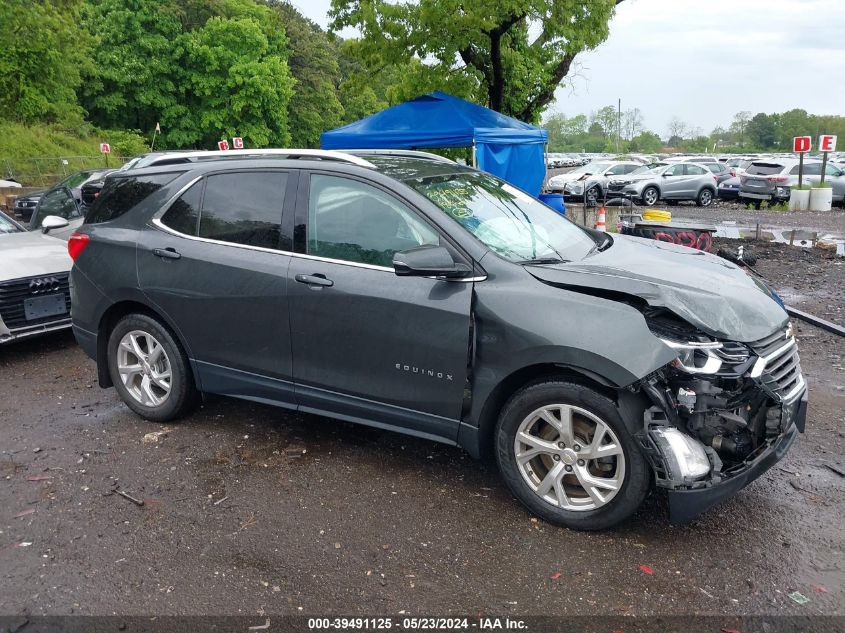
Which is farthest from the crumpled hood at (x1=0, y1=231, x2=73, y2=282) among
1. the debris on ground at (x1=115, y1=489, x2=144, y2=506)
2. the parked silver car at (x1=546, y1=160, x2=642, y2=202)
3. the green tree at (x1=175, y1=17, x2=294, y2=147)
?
the green tree at (x1=175, y1=17, x2=294, y2=147)

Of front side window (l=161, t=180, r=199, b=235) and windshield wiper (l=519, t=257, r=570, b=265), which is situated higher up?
front side window (l=161, t=180, r=199, b=235)

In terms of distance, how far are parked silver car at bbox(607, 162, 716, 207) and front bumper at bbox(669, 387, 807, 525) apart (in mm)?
21946

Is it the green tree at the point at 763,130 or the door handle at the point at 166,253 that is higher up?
the green tree at the point at 763,130

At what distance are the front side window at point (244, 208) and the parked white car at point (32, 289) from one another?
278 centimetres

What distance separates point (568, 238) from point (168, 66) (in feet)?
164

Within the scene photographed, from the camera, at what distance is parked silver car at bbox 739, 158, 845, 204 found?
923 inches

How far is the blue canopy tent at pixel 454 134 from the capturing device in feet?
36.3

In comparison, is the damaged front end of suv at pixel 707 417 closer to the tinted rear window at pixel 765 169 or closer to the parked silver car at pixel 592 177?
the parked silver car at pixel 592 177

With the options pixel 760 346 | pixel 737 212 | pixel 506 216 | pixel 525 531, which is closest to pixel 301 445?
pixel 525 531

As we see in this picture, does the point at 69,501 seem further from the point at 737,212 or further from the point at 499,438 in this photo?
the point at 737,212

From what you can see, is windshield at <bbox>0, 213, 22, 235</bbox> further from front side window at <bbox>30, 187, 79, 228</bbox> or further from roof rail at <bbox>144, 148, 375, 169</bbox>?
front side window at <bbox>30, 187, 79, 228</bbox>

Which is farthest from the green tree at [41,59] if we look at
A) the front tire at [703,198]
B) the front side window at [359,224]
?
the front side window at [359,224]

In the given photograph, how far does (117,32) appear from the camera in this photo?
146 ft

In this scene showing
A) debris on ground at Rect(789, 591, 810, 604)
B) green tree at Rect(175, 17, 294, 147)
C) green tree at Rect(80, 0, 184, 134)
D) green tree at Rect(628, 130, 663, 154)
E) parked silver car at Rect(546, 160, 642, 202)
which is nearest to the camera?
debris on ground at Rect(789, 591, 810, 604)
